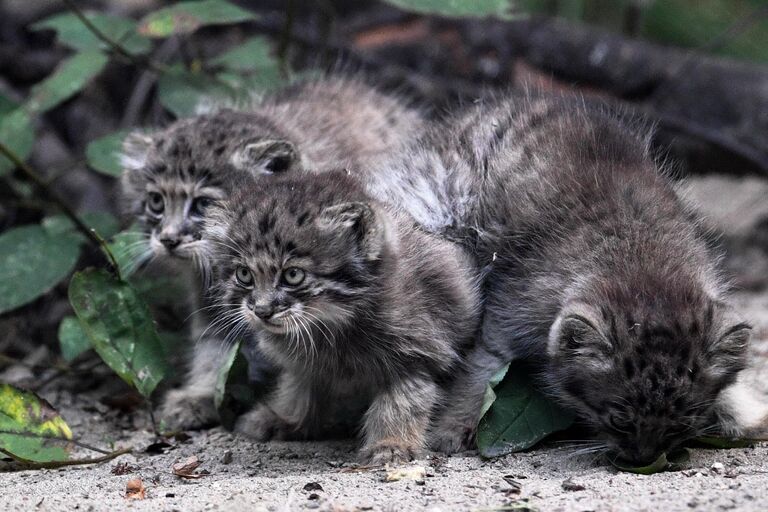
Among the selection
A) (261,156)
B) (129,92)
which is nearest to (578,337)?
(261,156)

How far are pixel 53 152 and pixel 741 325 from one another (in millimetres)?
6055

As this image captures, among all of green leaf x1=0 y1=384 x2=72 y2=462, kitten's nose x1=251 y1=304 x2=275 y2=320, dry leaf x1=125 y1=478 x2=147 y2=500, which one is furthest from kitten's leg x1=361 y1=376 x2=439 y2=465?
green leaf x1=0 y1=384 x2=72 y2=462

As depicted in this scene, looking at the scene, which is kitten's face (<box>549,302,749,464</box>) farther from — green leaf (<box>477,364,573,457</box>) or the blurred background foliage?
the blurred background foliage

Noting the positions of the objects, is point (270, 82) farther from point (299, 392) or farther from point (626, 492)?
point (626, 492)

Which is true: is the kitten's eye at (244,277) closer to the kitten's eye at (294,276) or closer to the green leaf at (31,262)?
the kitten's eye at (294,276)

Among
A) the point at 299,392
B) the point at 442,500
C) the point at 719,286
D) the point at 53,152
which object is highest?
the point at 719,286

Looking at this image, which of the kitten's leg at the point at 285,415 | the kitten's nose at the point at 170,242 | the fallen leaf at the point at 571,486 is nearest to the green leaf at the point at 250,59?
the kitten's nose at the point at 170,242

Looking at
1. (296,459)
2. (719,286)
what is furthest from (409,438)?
(719,286)

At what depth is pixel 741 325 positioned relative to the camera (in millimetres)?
4695

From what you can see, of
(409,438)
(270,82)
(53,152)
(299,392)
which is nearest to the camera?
(409,438)

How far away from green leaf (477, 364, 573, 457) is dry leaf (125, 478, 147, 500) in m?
1.63

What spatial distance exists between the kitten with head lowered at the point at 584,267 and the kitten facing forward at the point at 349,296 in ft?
0.89

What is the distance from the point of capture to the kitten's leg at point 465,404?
17.2 ft

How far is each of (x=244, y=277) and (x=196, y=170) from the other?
1.28 m
